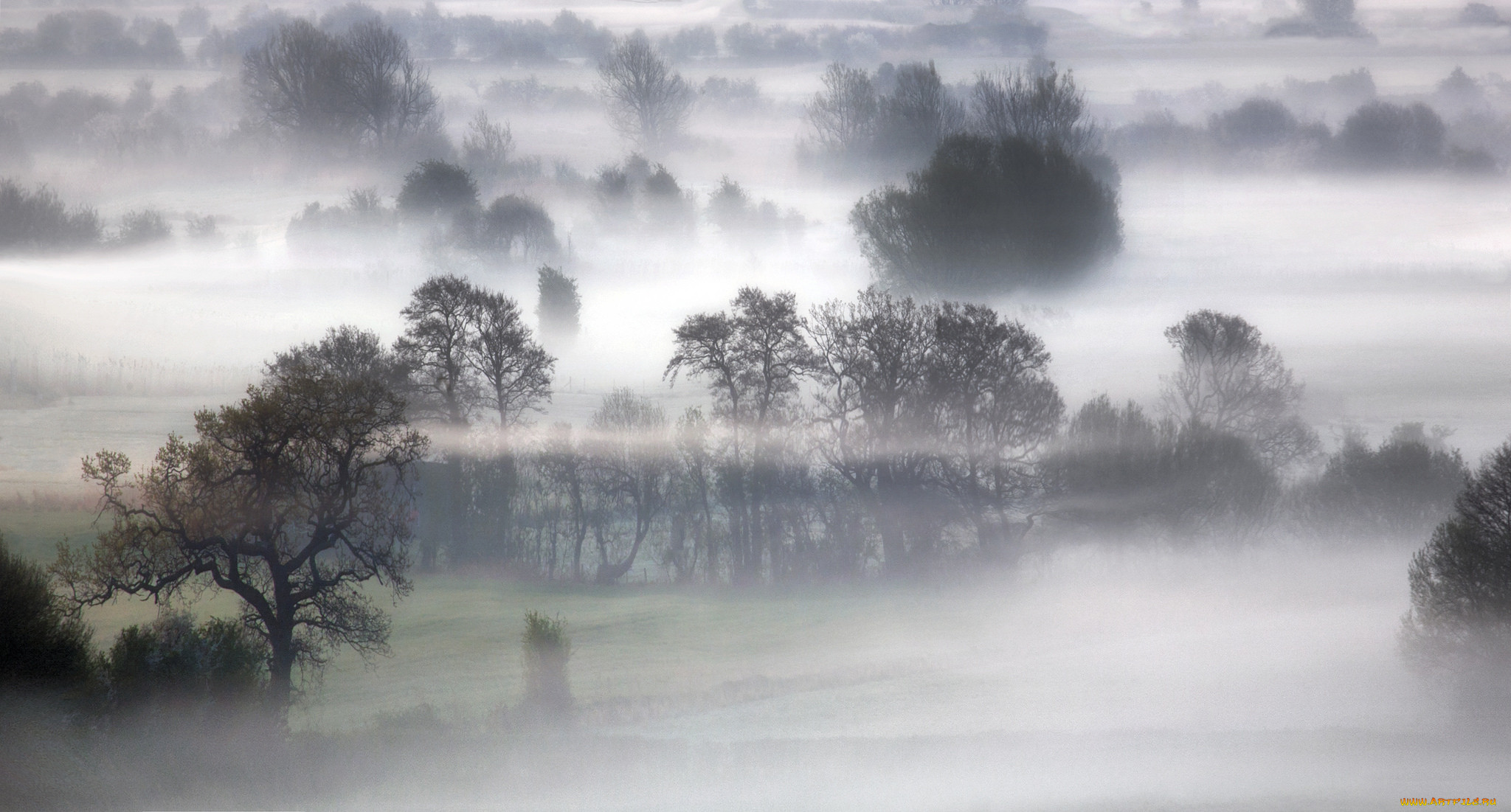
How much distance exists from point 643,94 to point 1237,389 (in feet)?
43.2

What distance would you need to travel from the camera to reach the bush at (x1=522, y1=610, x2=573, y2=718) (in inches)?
496

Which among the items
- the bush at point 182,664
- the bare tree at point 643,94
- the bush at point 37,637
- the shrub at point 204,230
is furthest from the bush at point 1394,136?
the bush at point 37,637

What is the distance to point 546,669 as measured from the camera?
42.5 ft

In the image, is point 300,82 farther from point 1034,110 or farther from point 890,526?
point 1034,110

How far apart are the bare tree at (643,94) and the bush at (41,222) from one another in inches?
360

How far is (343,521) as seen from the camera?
1123 cm

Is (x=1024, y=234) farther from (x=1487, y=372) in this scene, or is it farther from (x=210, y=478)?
(x=210, y=478)

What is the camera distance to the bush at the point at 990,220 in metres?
19.5

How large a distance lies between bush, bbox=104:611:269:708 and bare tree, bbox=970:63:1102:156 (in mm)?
16788

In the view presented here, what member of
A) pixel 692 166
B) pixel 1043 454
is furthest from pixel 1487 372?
pixel 692 166

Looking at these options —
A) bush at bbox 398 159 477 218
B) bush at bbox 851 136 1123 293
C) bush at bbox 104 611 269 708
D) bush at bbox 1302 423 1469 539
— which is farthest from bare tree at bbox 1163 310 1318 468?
bush at bbox 104 611 269 708

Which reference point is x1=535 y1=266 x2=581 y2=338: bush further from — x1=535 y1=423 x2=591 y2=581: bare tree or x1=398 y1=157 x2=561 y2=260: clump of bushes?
x1=535 y1=423 x2=591 y2=581: bare tree

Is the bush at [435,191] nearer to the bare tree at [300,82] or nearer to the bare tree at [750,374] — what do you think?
the bare tree at [300,82]

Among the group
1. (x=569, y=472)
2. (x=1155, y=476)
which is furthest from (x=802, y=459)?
(x=1155, y=476)
